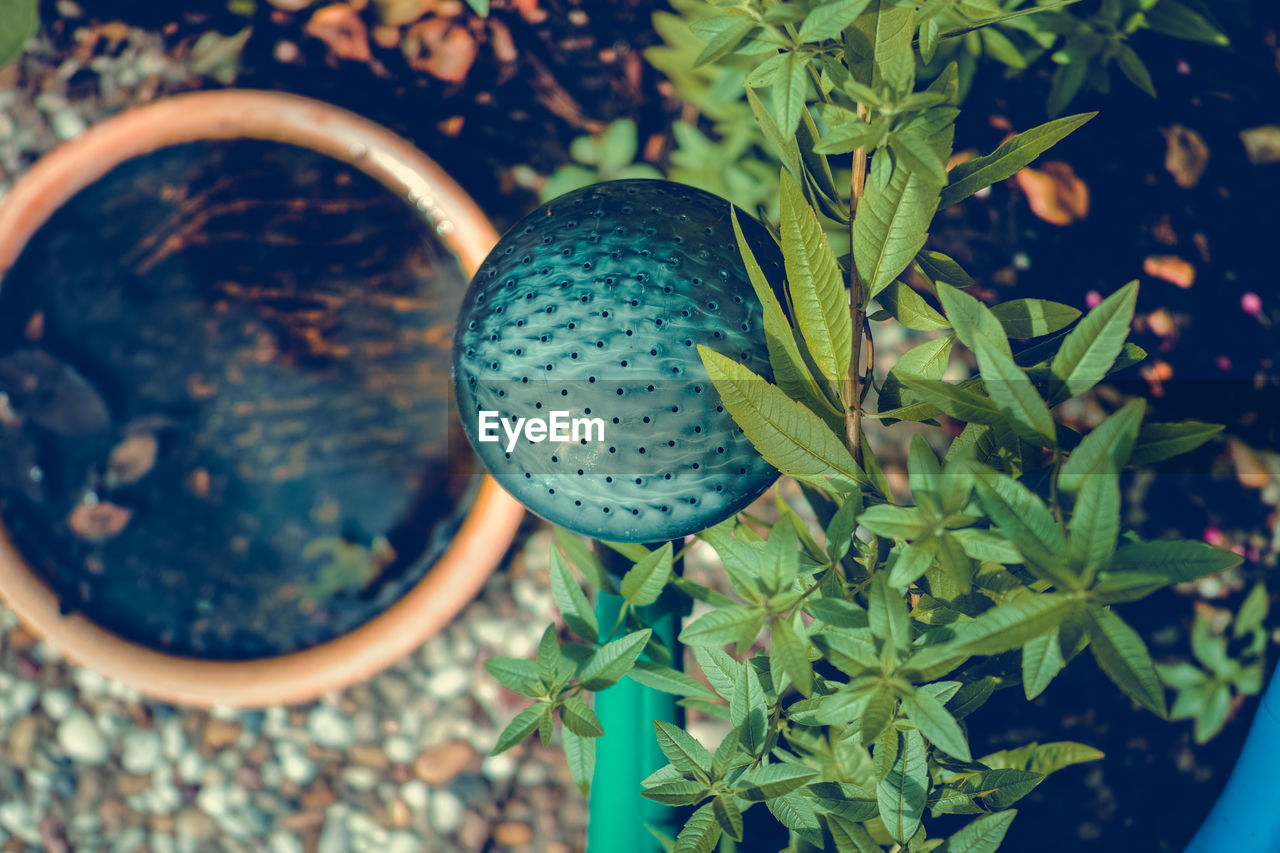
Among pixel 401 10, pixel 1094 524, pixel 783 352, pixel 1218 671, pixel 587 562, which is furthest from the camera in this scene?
pixel 401 10

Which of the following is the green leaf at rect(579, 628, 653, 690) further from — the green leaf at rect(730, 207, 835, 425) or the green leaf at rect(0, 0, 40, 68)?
the green leaf at rect(0, 0, 40, 68)

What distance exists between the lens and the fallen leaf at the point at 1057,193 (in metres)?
1.12

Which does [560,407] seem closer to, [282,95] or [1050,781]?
[282,95]

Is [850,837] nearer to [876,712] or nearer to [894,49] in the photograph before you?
[876,712]

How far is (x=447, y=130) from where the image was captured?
3.92 ft

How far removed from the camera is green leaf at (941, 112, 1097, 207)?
47 cm

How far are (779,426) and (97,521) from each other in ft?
3.48

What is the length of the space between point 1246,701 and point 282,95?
153 centimetres

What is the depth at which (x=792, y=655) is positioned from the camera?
0.47 metres

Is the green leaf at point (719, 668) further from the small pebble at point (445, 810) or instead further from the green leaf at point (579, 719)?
the small pebble at point (445, 810)

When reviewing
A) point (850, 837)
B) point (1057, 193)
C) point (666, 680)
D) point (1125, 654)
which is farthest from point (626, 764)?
point (1057, 193)

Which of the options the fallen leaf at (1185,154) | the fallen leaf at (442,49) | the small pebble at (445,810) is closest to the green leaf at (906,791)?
the small pebble at (445,810)

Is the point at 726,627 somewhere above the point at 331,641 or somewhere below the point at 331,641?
above

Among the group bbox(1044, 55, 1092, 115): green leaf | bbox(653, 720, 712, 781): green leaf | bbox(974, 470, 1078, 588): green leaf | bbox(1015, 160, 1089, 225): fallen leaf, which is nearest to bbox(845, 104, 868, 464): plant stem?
bbox(974, 470, 1078, 588): green leaf
